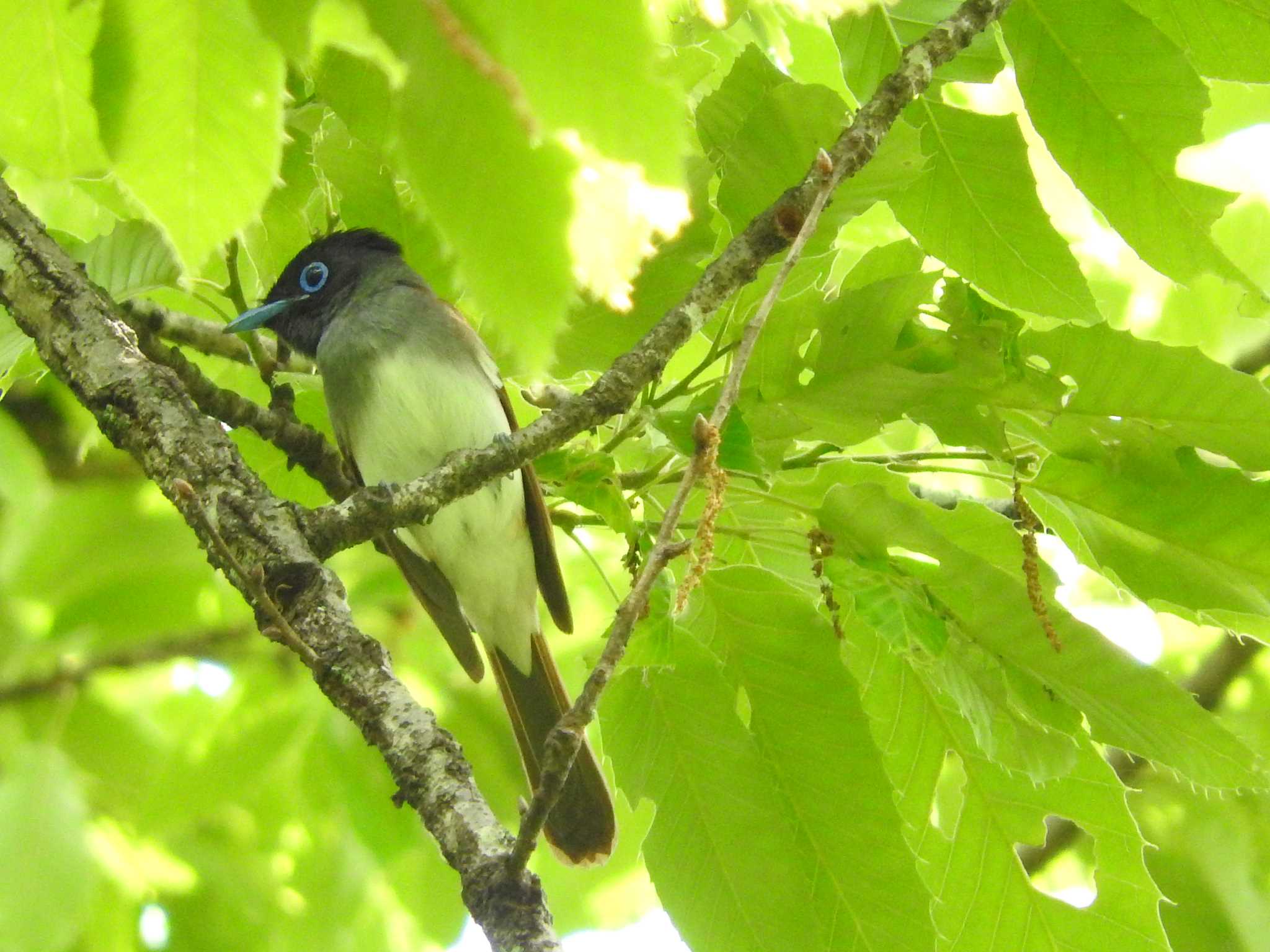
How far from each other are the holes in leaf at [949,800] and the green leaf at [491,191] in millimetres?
2102

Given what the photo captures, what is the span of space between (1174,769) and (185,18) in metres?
2.06

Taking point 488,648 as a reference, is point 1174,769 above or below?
below

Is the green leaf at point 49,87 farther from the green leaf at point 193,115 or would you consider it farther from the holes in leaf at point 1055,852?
the holes in leaf at point 1055,852

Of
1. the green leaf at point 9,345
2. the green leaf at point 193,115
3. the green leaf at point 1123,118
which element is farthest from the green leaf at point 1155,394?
the green leaf at point 9,345

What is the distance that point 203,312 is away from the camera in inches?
133

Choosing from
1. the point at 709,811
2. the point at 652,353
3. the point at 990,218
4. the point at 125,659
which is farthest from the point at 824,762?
the point at 125,659

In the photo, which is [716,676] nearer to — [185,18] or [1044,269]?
[1044,269]

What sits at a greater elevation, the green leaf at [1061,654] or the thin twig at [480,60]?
the green leaf at [1061,654]

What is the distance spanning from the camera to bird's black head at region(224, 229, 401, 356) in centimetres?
397

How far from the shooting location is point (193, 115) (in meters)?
1.03

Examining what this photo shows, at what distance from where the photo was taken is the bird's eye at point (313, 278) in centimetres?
397

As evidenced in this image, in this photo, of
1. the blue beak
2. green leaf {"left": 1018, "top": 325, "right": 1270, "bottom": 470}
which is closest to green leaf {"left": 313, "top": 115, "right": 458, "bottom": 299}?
the blue beak

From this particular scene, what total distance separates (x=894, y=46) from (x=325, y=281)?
2247mm

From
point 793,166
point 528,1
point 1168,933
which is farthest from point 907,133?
point 1168,933
